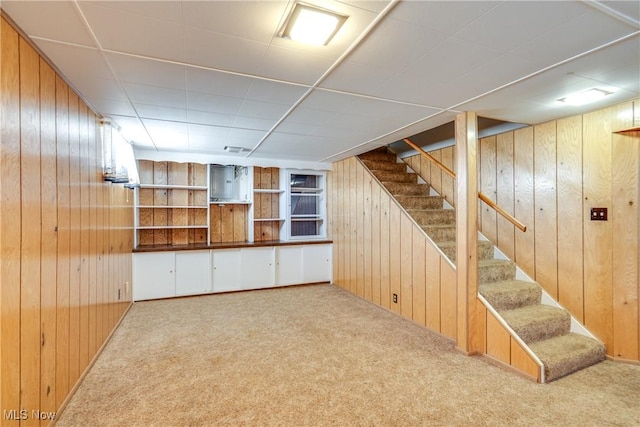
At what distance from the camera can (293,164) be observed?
5.48 metres

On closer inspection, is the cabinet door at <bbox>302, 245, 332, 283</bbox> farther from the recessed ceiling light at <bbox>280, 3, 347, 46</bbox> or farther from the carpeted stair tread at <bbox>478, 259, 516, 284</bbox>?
the recessed ceiling light at <bbox>280, 3, 347, 46</bbox>

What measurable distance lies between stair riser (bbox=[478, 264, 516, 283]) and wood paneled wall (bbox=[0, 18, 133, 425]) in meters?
3.66

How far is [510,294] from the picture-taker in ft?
9.90

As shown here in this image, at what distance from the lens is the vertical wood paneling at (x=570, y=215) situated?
290 cm

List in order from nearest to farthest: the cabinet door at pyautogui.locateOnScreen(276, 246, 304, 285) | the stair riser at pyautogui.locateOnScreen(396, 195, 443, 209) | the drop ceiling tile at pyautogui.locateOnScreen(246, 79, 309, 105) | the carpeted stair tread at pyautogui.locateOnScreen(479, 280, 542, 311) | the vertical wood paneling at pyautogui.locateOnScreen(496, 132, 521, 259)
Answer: the drop ceiling tile at pyautogui.locateOnScreen(246, 79, 309, 105), the carpeted stair tread at pyautogui.locateOnScreen(479, 280, 542, 311), the vertical wood paneling at pyautogui.locateOnScreen(496, 132, 521, 259), the stair riser at pyautogui.locateOnScreen(396, 195, 443, 209), the cabinet door at pyautogui.locateOnScreen(276, 246, 304, 285)

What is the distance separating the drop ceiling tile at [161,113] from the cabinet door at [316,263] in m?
3.26

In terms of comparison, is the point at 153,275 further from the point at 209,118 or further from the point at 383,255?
the point at 383,255

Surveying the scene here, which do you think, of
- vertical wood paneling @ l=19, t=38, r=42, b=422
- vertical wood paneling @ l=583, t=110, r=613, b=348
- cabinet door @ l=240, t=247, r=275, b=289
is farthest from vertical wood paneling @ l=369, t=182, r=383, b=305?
vertical wood paneling @ l=19, t=38, r=42, b=422

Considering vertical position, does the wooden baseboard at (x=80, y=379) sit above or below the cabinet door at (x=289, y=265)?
below

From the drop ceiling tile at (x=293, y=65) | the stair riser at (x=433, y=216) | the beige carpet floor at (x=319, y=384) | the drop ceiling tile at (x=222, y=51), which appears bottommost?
the beige carpet floor at (x=319, y=384)

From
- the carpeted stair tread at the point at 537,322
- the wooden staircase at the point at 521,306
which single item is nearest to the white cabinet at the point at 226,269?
the wooden staircase at the point at 521,306

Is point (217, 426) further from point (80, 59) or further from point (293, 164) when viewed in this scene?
point (293, 164)

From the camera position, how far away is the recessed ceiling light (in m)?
1.42

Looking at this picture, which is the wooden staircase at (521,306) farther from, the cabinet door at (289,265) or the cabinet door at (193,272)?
the cabinet door at (193,272)
